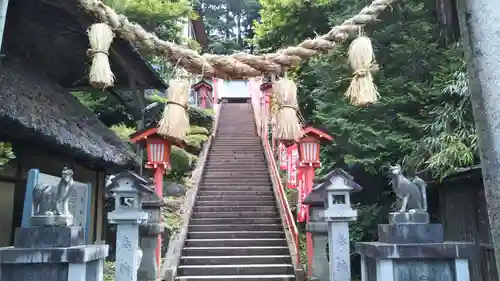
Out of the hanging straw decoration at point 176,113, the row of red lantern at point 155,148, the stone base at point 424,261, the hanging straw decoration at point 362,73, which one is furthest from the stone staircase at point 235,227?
the hanging straw decoration at point 362,73

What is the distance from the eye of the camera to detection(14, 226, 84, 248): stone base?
3803mm

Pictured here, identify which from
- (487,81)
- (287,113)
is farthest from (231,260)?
(487,81)

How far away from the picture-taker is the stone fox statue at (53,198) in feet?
13.2

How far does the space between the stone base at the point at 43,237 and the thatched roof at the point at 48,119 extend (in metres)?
1.84

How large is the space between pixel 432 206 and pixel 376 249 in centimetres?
595

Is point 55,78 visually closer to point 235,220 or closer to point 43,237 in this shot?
point 235,220

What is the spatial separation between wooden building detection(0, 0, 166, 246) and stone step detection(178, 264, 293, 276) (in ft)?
8.05

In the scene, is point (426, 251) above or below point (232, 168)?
below

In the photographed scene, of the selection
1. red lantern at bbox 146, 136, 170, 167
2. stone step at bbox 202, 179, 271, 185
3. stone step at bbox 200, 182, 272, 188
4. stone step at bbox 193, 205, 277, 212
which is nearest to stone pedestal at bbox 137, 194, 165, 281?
red lantern at bbox 146, 136, 170, 167

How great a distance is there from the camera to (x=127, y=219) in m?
5.93

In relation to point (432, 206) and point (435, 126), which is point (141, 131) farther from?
point (432, 206)

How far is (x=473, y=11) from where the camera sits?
2773 millimetres

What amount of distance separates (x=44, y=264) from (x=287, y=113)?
102 inches

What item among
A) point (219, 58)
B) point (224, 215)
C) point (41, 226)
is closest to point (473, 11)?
point (219, 58)
